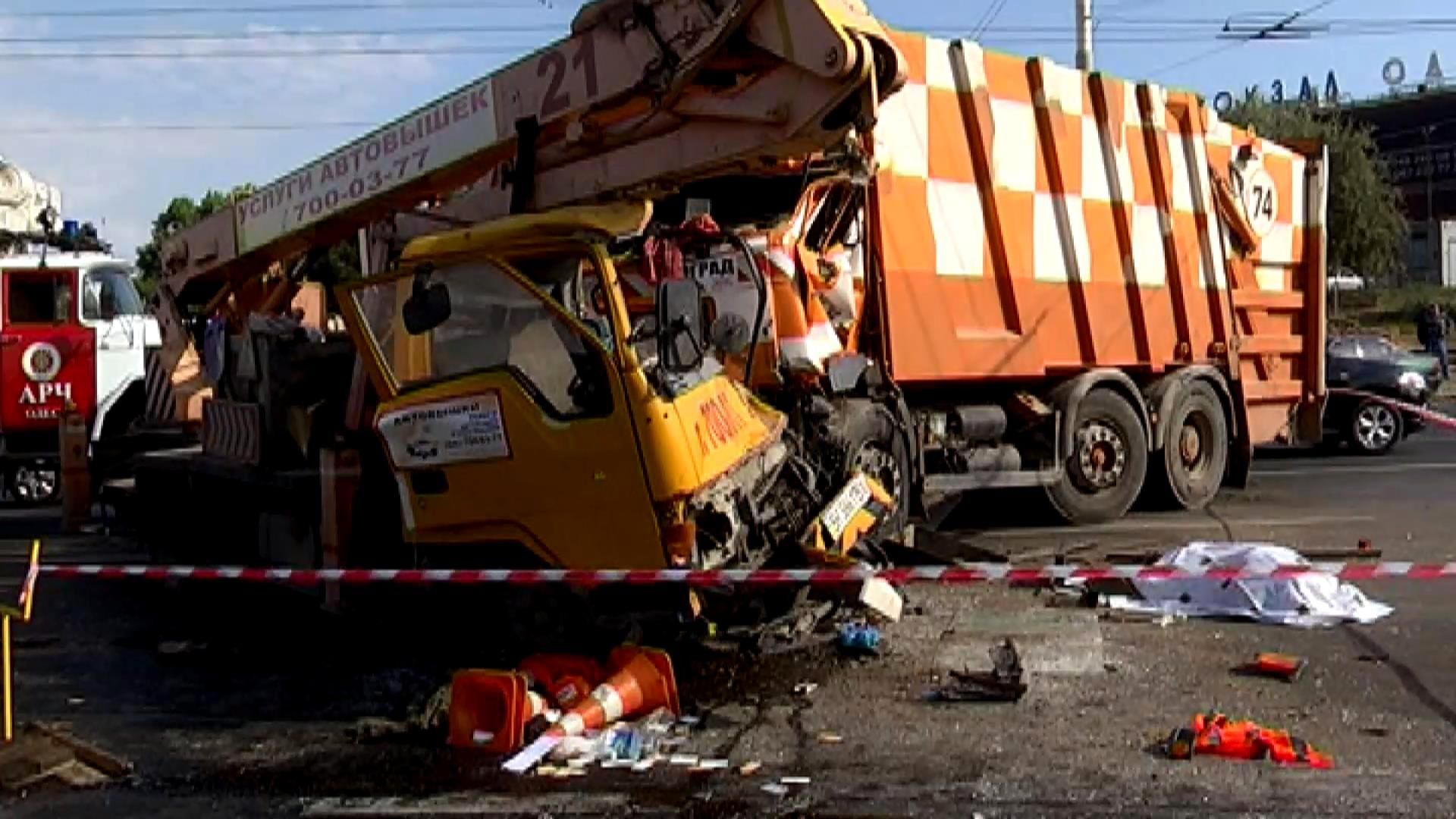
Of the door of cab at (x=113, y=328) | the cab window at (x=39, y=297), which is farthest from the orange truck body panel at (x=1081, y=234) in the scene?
the cab window at (x=39, y=297)

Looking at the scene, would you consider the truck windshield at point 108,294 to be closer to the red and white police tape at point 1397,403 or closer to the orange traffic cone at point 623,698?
the orange traffic cone at point 623,698

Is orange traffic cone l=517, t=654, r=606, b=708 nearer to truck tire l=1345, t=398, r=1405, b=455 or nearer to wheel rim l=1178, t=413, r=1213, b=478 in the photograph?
wheel rim l=1178, t=413, r=1213, b=478

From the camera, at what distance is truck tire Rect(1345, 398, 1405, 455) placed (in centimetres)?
1800

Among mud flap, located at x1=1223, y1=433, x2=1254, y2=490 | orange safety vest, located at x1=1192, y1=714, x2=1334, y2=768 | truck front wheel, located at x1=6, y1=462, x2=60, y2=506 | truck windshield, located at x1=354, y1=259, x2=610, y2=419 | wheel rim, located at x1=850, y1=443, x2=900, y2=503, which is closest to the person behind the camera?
orange safety vest, located at x1=1192, y1=714, x2=1334, y2=768

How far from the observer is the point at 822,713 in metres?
6.89

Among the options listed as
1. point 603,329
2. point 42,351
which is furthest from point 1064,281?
point 42,351

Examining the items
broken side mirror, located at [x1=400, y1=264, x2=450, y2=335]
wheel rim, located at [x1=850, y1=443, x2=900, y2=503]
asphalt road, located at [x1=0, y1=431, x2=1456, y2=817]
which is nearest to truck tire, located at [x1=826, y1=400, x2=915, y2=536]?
wheel rim, located at [x1=850, y1=443, x2=900, y2=503]

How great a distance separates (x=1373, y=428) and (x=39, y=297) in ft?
50.6

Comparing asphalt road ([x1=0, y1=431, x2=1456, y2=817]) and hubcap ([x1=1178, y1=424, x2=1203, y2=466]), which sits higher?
hubcap ([x1=1178, y1=424, x2=1203, y2=466])

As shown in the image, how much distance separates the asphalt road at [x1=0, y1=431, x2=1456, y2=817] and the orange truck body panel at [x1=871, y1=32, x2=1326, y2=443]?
2032 millimetres

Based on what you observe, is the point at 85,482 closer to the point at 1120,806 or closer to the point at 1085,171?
the point at 1085,171

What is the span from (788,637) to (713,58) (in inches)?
116

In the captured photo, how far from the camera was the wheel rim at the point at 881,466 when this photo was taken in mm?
9000

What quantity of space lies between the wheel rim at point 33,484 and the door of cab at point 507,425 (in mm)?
11353
